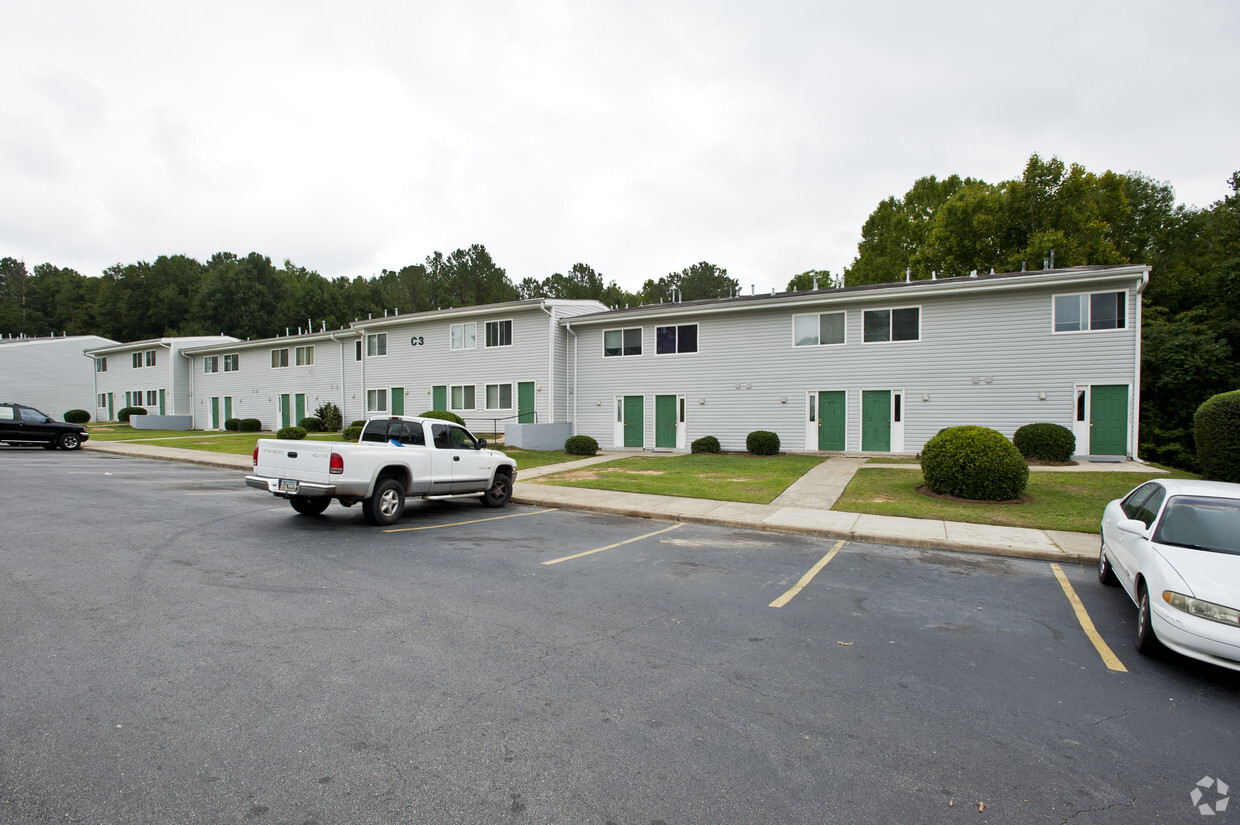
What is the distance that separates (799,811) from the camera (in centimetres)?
291

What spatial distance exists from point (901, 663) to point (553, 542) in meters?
5.31

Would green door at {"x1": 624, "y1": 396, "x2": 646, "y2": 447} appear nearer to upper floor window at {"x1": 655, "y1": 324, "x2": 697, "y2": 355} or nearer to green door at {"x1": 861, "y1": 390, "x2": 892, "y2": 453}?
upper floor window at {"x1": 655, "y1": 324, "x2": 697, "y2": 355}

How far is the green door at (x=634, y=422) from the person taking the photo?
83.6ft

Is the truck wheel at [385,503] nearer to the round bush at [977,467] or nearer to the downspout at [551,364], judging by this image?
the round bush at [977,467]

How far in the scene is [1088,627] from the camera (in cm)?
575

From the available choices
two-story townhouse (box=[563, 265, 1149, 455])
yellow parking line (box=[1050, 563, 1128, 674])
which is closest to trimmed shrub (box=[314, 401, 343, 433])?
two-story townhouse (box=[563, 265, 1149, 455])

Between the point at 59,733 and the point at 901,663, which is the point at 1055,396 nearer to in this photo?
the point at 901,663

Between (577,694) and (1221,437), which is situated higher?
(1221,437)

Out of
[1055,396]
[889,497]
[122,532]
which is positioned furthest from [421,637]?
[1055,396]

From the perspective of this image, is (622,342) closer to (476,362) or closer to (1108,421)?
(476,362)

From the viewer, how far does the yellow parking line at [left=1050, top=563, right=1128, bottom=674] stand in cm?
491

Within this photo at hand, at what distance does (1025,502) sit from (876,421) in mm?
9405

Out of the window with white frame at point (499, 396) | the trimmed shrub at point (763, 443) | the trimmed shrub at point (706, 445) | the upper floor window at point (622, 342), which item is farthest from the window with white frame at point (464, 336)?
the trimmed shrub at point (763, 443)

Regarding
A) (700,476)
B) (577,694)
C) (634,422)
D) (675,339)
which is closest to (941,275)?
(675,339)
